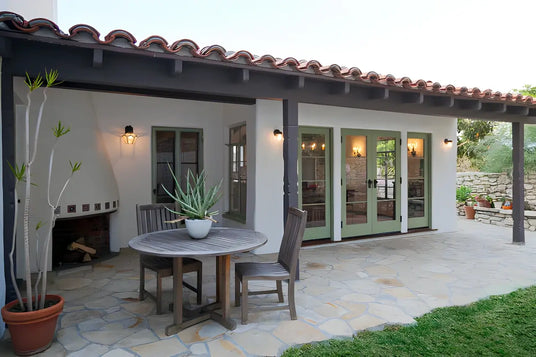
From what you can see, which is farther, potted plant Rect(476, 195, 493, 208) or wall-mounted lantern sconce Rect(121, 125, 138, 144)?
potted plant Rect(476, 195, 493, 208)

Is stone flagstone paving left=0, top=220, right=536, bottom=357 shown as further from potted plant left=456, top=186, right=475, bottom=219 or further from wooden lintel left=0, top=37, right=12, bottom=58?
potted plant left=456, top=186, right=475, bottom=219

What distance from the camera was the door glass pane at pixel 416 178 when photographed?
6.98 m

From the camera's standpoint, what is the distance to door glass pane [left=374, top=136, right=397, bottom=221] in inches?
262

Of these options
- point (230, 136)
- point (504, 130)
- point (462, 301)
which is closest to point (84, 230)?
point (230, 136)

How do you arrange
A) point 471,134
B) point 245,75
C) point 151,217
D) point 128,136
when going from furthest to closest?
1. point 471,134
2. point 128,136
3. point 151,217
4. point 245,75

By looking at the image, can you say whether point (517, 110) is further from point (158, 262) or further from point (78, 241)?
point (78, 241)

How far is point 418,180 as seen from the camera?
7.09 m

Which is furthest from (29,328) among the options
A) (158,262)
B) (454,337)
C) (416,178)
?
(416,178)

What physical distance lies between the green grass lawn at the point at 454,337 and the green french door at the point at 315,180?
2978 mm

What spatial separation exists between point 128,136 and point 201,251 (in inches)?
151

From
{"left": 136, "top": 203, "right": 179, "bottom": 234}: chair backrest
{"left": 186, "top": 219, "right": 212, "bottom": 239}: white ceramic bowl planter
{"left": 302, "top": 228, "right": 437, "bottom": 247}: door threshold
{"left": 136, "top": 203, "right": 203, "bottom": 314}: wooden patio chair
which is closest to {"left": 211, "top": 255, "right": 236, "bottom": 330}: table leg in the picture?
{"left": 186, "top": 219, "right": 212, "bottom": 239}: white ceramic bowl planter

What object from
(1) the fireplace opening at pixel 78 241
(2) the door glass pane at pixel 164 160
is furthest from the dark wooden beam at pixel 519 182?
(1) the fireplace opening at pixel 78 241

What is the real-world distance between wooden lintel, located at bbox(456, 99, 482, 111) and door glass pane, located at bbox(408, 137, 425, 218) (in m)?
1.55

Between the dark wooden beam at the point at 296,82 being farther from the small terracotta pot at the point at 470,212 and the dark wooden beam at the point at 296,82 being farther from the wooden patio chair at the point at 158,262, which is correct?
the small terracotta pot at the point at 470,212
